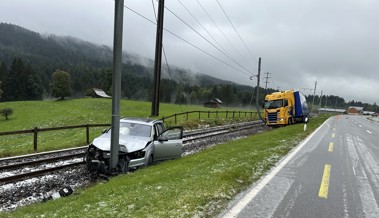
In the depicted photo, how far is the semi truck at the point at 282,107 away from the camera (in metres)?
32.7

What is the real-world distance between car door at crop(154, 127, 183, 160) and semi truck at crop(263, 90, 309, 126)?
22.1 meters

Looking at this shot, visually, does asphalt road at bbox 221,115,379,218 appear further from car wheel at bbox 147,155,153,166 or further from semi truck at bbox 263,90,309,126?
semi truck at bbox 263,90,309,126

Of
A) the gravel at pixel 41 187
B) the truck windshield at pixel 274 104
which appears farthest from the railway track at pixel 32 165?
the truck windshield at pixel 274 104

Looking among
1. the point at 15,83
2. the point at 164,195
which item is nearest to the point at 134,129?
the point at 164,195

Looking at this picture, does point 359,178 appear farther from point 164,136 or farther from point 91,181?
point 91,181

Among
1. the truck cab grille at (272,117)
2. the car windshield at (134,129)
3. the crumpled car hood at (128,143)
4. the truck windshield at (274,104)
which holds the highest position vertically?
the truck windshield at (274,104)

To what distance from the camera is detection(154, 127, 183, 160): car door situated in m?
A: 11.3

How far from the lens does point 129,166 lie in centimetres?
967

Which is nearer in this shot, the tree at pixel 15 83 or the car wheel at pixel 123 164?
the car wheel at pixel 123 164

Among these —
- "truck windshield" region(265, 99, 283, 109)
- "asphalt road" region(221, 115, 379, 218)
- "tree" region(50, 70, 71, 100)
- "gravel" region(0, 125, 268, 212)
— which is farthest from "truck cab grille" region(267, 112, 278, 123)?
"tree" region(50, 70, 71, 100)

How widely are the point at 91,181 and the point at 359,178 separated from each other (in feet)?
23.2

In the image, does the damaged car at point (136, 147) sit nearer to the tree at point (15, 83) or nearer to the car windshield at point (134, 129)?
the car windshield at point (134, 129)

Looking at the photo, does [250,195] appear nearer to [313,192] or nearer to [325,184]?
[313,192]

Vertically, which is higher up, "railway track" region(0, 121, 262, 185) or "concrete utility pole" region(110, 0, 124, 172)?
"concrete utility pole" region(110, 0, 124, 172)
